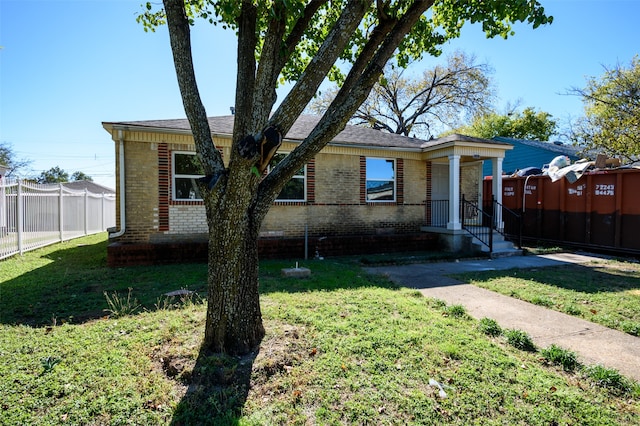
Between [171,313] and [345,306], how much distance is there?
228 cm

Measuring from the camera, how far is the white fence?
9055 millimetres

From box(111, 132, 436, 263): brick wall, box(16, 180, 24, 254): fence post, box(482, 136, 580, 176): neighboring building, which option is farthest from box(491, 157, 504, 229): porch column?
box(16, 180, 24, 254): fence post

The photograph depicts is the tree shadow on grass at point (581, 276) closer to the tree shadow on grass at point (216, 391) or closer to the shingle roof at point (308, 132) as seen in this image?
the shingle roof at point (308, 132)

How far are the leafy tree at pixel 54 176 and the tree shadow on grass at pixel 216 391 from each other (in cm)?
6743

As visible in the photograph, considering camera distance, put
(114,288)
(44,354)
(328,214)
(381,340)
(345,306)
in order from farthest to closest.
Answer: (328,214)
(114,288)
(345,306)
(381,340)
(44,354)

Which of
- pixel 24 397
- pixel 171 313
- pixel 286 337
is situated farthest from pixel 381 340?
pixel 24 397

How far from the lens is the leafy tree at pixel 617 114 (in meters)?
15.7

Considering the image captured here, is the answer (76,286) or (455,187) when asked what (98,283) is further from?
(455,187)

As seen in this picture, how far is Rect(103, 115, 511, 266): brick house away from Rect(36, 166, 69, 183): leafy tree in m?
60.9

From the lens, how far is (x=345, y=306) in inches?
192

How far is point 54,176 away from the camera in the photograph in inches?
2363

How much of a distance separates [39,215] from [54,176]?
203ft

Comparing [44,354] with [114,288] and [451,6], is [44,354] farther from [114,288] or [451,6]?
[451,6]

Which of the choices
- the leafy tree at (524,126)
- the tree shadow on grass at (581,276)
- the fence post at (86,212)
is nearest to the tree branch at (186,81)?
the tree shadow on grass at (581,276)
